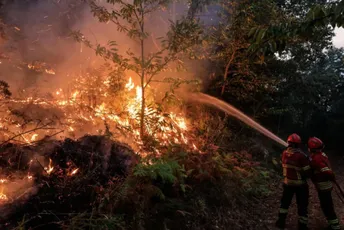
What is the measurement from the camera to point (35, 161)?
4.87 meters

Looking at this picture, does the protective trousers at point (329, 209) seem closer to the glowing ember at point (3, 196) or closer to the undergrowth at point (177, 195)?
the undergrowth at point (177, 195)

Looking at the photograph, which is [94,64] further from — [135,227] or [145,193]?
[135,227]

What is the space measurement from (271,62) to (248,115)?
2.87m

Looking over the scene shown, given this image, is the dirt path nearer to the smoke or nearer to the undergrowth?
the undergrowth

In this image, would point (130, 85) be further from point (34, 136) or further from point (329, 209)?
point (329, 209)

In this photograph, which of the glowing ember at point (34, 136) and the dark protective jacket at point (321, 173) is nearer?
the dark protective jacket at point (321, 173)

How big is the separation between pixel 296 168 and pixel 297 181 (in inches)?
11.1

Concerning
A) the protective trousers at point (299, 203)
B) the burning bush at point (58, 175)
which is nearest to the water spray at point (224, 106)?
the protective trousers at point (299, 203)

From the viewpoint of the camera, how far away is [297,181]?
5.53m

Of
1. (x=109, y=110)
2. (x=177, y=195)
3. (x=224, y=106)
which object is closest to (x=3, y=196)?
(x=177, y=195)

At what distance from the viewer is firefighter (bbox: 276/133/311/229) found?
17.8 feet

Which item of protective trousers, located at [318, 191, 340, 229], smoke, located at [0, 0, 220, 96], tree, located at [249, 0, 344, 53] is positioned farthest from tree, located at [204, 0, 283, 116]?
tree, located at [249, 0, 344, 53]

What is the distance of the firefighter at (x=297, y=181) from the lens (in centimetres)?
543

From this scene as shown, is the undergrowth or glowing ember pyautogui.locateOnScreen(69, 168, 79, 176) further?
glowing ember pyautogui.locateOnScreen(69, 168, 79, 176)
